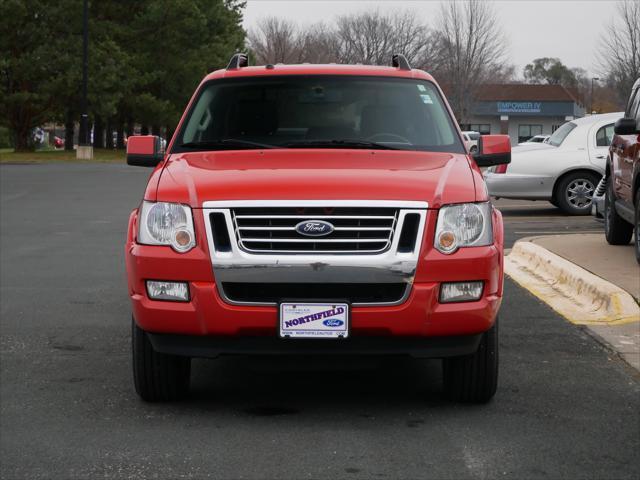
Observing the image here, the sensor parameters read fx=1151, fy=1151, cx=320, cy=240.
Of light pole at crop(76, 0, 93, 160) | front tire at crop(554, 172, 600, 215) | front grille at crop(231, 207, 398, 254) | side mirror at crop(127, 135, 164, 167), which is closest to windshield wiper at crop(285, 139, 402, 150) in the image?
side mirror at crop(127, 135, 164, 167)

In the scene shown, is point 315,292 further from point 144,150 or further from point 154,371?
point 144,150

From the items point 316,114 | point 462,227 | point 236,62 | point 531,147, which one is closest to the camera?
point 462,227

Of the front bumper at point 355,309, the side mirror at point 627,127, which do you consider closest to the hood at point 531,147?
the side mirror at point 627,127

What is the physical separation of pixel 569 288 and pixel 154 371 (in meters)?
4.93

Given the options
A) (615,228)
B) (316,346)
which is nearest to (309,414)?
(316,346)

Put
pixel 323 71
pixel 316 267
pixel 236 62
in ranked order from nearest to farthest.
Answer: pixel 316 267 < pixel 323 71 < pixel 236 62

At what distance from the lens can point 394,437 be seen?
5312 millimetres

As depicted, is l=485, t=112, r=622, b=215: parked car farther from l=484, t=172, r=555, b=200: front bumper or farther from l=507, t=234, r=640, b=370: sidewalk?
l=507, t=234, r=640, b=370: sidewalk

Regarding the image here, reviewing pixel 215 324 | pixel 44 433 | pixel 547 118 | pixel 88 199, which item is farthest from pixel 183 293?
pixel 547 118

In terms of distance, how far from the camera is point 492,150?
7094mm

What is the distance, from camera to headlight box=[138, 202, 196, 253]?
5.50m

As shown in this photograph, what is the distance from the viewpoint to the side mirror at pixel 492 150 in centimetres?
708

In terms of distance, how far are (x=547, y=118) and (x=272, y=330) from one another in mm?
109489

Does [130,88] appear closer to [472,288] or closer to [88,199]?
[88,199]
